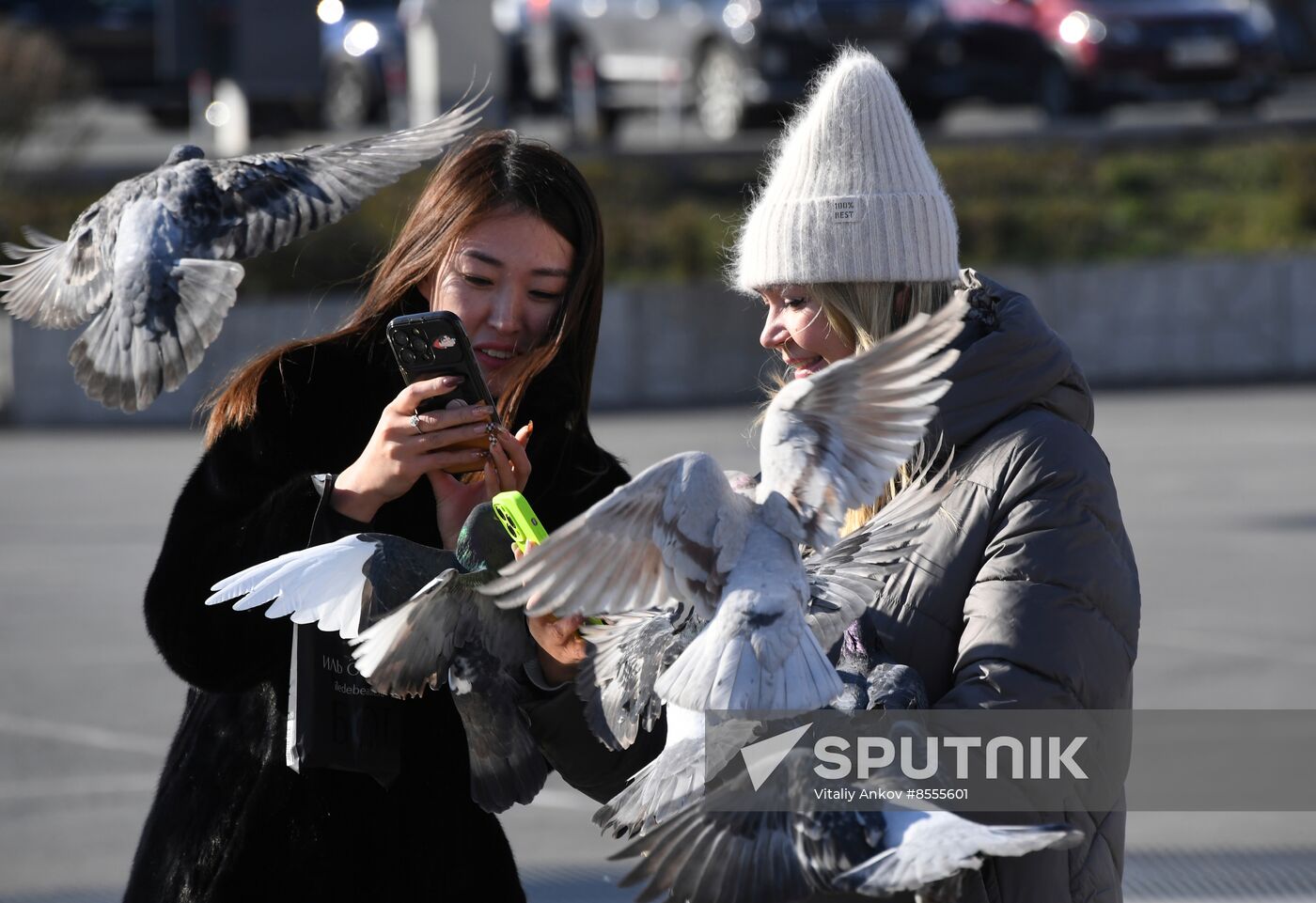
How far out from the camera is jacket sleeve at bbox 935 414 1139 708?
201cm

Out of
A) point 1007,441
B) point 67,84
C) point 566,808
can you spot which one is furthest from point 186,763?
point 67,84

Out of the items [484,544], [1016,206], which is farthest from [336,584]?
[1016,206]

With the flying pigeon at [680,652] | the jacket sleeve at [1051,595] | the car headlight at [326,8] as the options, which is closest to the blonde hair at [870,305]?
the flying pigeon at [680,652]

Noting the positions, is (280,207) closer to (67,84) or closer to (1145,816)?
(1145,816)

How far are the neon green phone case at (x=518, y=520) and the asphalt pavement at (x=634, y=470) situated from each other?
456 millimetres

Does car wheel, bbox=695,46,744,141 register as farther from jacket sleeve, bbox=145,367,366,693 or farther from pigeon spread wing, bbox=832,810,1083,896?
pigeon spread wing, bbox=832,810,1083,896

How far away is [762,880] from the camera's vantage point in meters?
1.93

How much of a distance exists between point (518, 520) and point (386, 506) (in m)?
0.56

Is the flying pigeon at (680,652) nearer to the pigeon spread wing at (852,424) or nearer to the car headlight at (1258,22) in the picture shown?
the pigeon spread wing at (852,424)

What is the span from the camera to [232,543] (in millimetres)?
2488

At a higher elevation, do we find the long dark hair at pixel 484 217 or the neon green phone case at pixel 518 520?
the long dark hair at pixel 484 217

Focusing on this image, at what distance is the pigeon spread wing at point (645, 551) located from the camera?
1937mm

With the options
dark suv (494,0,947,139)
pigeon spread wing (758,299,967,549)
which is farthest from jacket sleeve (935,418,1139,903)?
dark suv (494,0,947,139)

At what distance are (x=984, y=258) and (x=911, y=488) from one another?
521 inches
